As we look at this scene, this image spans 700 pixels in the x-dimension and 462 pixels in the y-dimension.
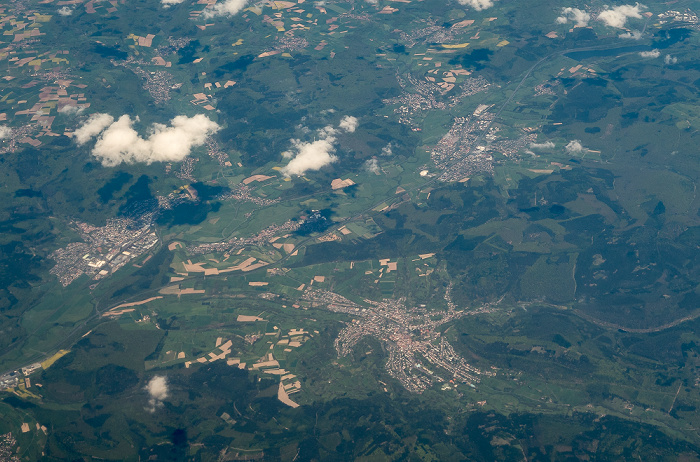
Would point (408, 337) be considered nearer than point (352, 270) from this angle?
Yes

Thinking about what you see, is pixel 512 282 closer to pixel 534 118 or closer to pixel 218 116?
pixel 534 118

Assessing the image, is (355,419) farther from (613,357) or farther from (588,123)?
(588,123)

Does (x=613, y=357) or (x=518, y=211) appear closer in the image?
(x=613, y=357)

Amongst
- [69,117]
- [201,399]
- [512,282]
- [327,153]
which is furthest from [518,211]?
[69,117]

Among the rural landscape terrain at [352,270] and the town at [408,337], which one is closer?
the rural landscape terrain at [352,270]

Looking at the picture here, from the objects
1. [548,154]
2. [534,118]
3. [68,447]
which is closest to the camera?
[68,447]

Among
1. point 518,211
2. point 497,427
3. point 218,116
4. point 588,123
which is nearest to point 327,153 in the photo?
point 218,116

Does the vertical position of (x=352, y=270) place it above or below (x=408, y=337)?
above

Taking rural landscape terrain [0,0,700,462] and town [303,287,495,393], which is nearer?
rural landscape terrain [0,0,700,462]

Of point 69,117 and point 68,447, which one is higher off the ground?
point 69,117

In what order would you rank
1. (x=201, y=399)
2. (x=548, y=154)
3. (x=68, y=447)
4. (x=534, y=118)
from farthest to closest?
(x=534, y=118) < (x=548, y=154) < (x=201, y=399) < (x=68, y=447)

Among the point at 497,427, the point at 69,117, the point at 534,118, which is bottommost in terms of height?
the point at 497,427
